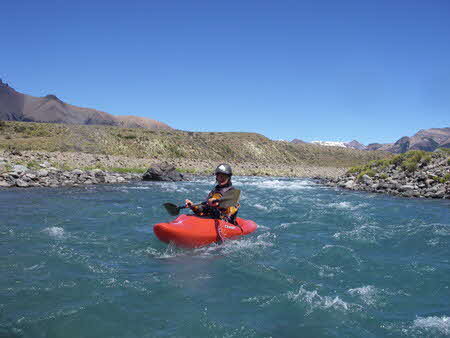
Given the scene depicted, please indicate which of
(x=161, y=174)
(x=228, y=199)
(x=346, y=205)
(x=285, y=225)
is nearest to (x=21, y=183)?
(x=161, y=174)

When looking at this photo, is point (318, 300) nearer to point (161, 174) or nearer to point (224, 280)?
point (224, 280)

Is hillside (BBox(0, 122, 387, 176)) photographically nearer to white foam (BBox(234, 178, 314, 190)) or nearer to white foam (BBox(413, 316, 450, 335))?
white foam (BBox(234, 178, 314, 190))

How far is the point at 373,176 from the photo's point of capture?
23.8 metres

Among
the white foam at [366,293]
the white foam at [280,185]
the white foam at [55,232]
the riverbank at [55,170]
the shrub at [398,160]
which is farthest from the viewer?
Result: the white foam at [280,185]

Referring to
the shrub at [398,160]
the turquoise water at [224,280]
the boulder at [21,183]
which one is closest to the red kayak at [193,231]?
the turquoise water at [224,280]

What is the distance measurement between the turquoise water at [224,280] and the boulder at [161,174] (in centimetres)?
1495

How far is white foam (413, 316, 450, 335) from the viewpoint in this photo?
4.20 metres

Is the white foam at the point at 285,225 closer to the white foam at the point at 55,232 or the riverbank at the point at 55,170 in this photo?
the white foam at the point at 55,232

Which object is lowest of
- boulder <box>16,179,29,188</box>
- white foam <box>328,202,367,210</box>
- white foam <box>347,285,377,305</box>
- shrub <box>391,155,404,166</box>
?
white foam <box>347,285,377,305</box>

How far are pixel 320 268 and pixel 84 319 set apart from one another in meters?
4.18

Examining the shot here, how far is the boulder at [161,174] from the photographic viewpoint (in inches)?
1023

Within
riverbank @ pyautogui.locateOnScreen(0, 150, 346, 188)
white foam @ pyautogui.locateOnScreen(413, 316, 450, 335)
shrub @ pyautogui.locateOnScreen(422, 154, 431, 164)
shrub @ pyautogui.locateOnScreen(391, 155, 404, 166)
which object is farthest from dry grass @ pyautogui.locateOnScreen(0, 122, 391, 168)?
white foam @ pyautogui.locateOnScreen(413, 316, 450, 335)

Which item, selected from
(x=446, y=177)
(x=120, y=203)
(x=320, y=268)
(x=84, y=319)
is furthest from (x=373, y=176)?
(x=84, y=319)

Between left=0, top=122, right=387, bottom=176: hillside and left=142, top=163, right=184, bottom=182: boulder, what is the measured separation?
15679mm
